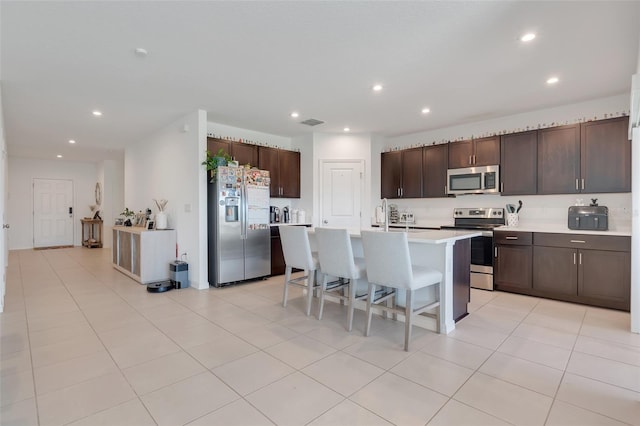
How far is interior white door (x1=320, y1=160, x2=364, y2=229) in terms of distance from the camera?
596 cm

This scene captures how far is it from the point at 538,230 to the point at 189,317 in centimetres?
440

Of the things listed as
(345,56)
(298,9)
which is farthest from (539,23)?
(298,9)

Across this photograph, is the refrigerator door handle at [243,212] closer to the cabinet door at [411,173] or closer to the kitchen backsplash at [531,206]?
the kitchen backsplash at [531,206]

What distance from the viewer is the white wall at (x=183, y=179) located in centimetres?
462

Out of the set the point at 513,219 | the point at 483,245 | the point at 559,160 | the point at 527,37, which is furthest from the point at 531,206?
the point at 527,37

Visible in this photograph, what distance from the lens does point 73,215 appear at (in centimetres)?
945

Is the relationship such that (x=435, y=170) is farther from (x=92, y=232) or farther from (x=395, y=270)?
(x=92, y=232)

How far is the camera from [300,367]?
7.75 ft

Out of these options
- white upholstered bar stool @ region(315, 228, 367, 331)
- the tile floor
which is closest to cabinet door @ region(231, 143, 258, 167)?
the tile floor

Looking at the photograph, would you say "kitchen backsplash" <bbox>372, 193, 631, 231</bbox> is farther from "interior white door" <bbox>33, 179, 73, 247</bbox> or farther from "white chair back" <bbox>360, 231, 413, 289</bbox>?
"interior white door" <bbox>33, 179, 73, 247</bbox>

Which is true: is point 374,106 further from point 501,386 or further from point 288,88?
point 501,386

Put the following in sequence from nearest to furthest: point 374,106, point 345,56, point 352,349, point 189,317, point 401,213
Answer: point 352,349, point 345,56, point 189,317, point 374,106, point 401,213

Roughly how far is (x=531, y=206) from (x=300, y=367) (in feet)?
13.8

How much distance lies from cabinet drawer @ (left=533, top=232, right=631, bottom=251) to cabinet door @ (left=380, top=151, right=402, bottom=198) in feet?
7.89
